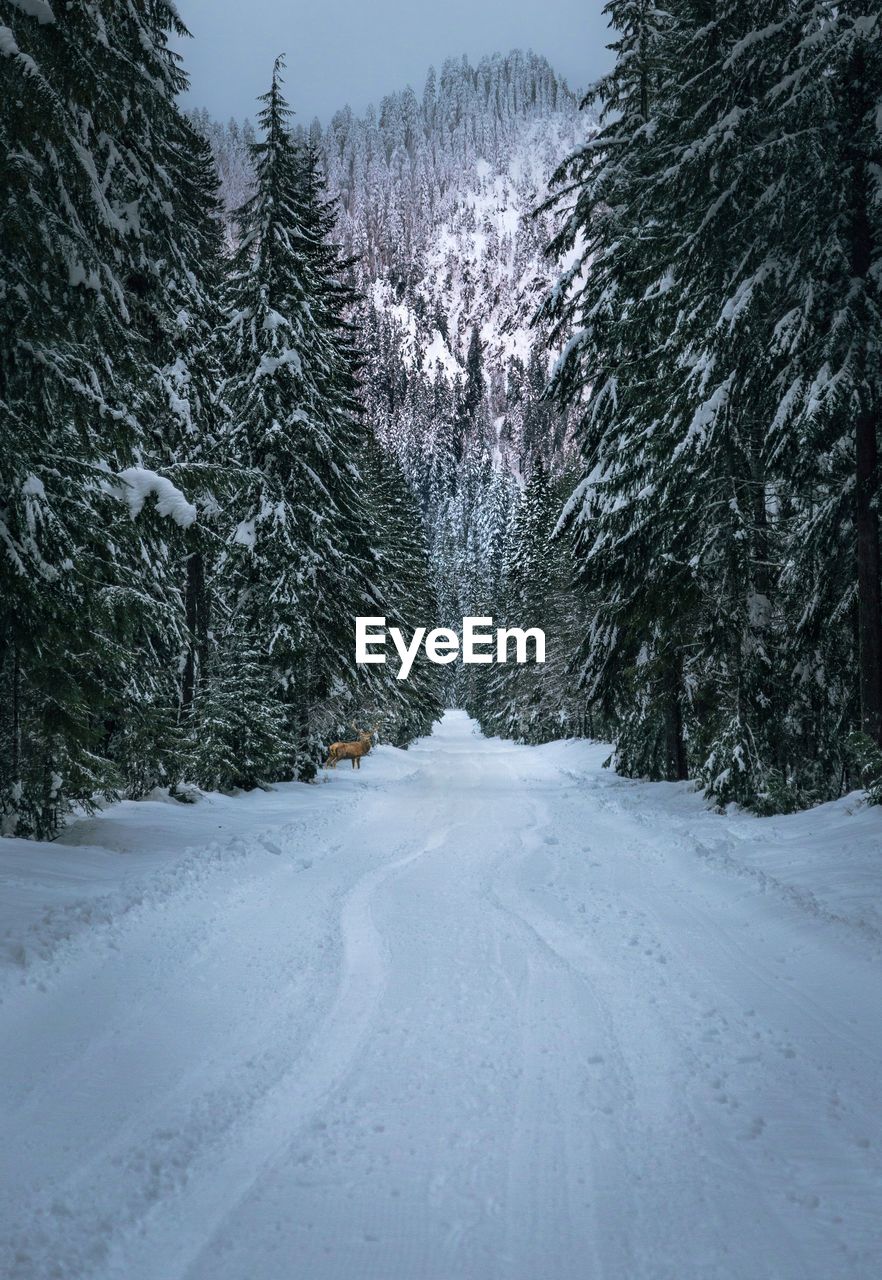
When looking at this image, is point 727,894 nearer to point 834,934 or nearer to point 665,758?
point 834,934

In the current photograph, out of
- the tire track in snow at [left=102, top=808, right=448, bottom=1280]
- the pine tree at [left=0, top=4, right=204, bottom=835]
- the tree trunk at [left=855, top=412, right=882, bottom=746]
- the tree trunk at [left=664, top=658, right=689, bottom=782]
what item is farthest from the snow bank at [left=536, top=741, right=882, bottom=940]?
the pine tree at [left=0, top=4, right=204, bottom=835]

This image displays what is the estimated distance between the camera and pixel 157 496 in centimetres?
661

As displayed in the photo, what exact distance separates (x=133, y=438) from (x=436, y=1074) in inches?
276

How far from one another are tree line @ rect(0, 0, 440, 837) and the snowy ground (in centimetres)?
188

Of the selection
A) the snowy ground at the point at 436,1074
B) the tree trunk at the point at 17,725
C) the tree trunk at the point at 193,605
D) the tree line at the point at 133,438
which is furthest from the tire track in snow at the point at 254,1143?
the tree trunk at the point at 193,605

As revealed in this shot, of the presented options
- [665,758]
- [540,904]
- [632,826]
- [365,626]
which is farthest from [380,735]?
[540,904]

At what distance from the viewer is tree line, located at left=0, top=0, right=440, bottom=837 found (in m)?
5.81

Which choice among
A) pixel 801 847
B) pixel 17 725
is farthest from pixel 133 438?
pixel 801 847

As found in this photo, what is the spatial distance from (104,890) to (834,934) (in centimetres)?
581

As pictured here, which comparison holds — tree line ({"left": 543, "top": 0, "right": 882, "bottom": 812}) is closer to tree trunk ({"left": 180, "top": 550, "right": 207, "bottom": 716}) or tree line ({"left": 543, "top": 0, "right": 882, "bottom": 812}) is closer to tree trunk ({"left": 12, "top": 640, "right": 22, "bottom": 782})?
tree trunk ({"left": 12, "top": 640, "right": 22, "bottom": 782})

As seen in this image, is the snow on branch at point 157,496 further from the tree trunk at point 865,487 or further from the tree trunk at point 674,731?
the tree trunk at point 674,731

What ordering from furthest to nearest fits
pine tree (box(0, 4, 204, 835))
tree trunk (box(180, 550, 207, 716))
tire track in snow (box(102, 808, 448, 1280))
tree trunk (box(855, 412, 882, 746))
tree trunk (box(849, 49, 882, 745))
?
tree trunk (box(180, 550, 207, 716)), tree trunk (box(855, 412, 882, 746)), tree trunk (box(849, 49, 882, 745)), pine tree (box(0, 4, 204, 835)), tire track in snow (box(102, 808, 448, 1280))

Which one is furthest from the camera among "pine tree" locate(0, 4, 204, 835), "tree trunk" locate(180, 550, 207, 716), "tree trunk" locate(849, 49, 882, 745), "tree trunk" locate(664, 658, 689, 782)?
"tree trunk" locate(180, 550, 207, 716)

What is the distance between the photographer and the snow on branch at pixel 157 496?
6.51 m
